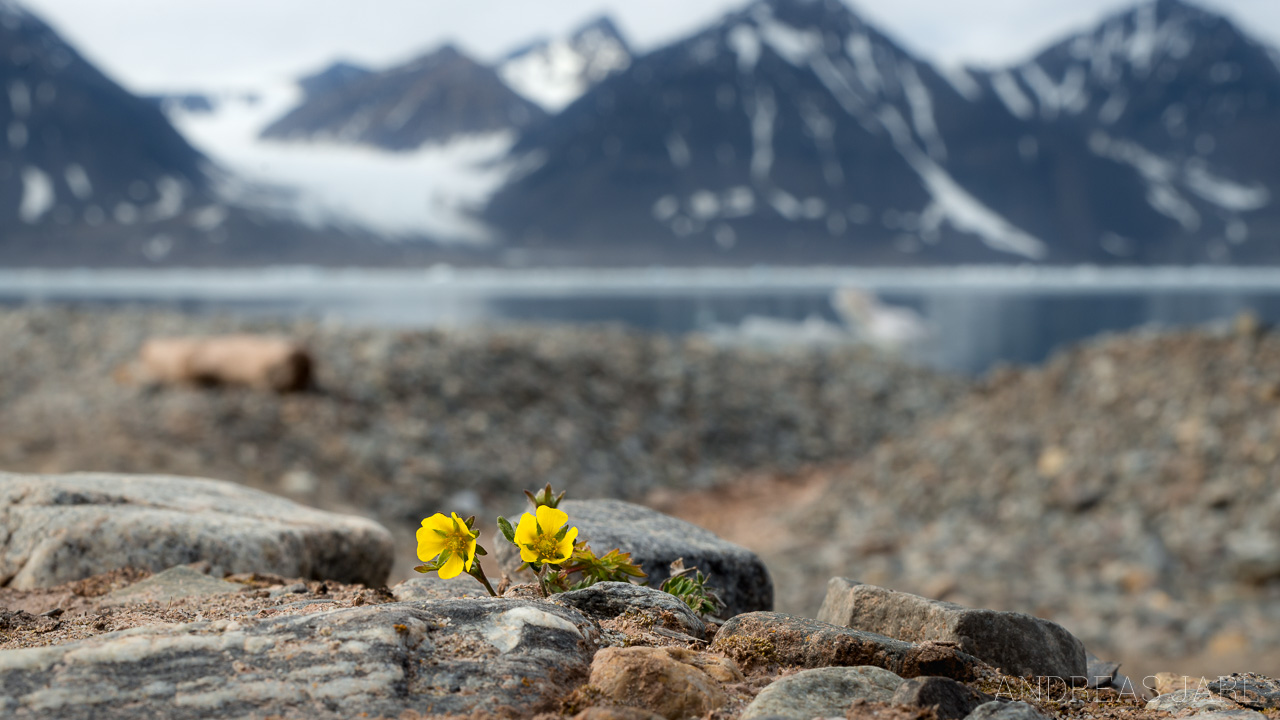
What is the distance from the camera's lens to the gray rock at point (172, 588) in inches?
113

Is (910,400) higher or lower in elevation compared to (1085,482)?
higher

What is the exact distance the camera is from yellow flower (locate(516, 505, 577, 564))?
2.33m

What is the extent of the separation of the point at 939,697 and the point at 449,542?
109 cm

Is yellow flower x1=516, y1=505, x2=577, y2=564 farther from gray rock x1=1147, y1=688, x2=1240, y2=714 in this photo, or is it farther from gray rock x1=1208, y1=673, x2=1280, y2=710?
gray rock x1=1208, y1=673, x2=1280, y2=710

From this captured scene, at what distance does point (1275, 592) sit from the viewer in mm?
8898

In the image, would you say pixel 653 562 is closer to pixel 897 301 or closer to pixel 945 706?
pixel 945 706

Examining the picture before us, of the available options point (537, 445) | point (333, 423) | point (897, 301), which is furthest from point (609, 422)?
point (897, 301)

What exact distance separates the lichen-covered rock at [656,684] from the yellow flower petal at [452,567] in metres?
0.39

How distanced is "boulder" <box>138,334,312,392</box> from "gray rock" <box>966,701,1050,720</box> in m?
13.1

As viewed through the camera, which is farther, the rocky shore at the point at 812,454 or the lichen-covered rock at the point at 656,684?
the rocky shore at the point at 812,454

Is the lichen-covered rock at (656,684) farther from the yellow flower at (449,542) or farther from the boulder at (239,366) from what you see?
the boulder at (239,366)

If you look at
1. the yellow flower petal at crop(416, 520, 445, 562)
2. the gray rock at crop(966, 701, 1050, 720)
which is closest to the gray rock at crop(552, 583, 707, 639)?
the yellow flower petal at crop(416, 520, 445, 562)

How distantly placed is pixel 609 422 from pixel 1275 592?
372 inches

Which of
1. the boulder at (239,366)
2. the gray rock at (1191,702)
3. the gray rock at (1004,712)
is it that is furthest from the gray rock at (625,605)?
the boulder at (239,366)
